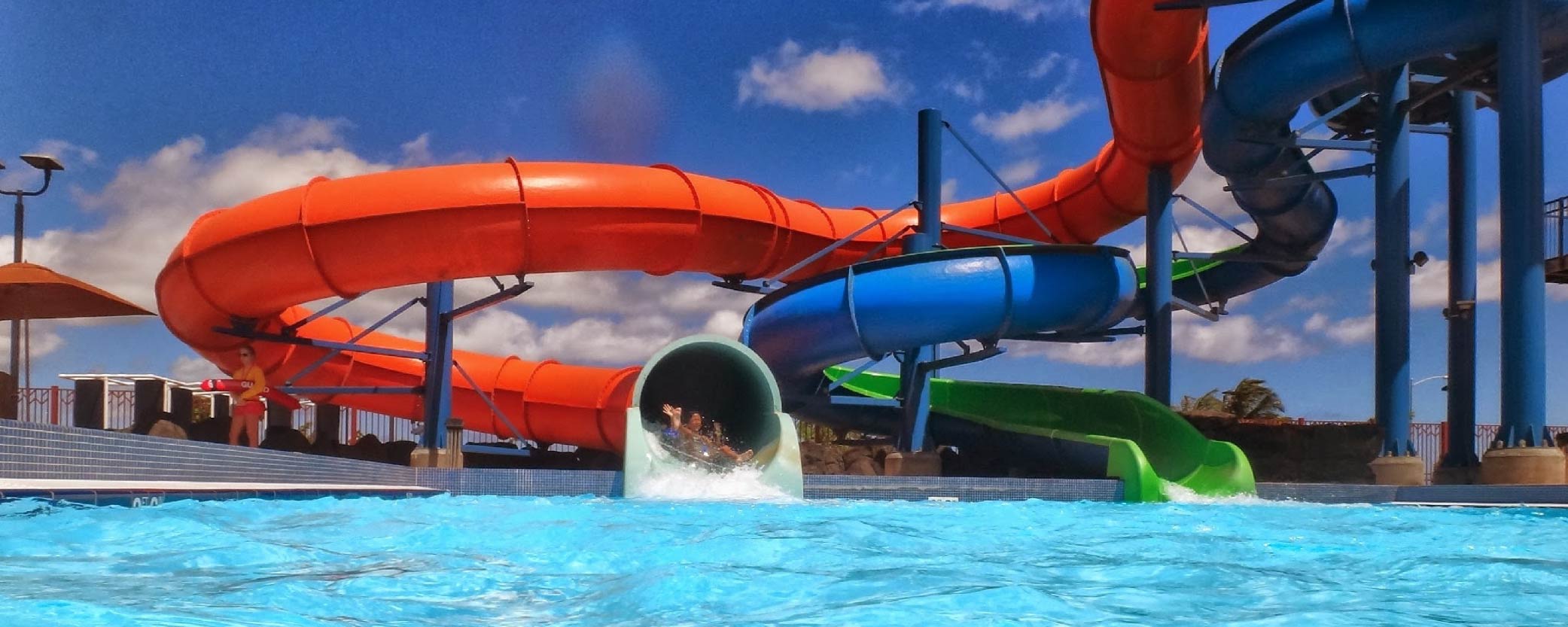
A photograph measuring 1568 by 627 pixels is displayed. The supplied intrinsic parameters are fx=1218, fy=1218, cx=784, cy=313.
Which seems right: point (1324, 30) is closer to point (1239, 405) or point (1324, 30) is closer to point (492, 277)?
point (492, 277)

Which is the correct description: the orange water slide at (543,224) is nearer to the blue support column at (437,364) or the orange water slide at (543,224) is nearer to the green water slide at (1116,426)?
the blue support column at (437,364)

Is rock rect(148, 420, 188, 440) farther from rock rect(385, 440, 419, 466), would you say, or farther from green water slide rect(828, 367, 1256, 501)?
green water slide rect(828, 367, 1256, 501)

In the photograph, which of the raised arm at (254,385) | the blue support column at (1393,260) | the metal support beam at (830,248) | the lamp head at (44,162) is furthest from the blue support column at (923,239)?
the lamp head at (44,162)

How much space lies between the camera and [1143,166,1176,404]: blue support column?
12.2 metres

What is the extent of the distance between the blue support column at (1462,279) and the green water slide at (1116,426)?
231 centimetres

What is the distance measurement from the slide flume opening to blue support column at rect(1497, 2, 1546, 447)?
17.8 feet

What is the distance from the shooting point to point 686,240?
35.4 ft

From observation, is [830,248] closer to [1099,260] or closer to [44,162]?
[1099,260]

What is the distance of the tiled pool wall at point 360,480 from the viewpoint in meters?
5.44

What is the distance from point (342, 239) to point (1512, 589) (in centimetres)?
853

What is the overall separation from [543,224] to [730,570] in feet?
20.9

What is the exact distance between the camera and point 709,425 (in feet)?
36.9

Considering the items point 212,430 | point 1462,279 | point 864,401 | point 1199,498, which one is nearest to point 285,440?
point 212,430

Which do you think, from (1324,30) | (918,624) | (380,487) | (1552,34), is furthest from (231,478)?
(1552,34)
